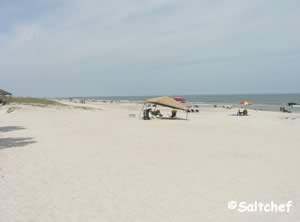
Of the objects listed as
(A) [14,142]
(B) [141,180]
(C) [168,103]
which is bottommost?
(B) [141,180]

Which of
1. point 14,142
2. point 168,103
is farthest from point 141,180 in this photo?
point 168,103

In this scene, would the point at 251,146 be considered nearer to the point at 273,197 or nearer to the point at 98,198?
the point at 273,197

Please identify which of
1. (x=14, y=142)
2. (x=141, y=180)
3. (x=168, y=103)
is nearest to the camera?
(x=141, y=180)

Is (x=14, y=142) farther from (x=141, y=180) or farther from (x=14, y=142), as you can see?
(x=141, y=180)

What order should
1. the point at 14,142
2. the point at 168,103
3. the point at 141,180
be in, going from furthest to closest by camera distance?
the point at 168,103
the point at 14,142
the point at 141,180

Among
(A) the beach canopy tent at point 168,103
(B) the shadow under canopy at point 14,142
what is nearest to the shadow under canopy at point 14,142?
(B) the shadow under canopy at point 14,142

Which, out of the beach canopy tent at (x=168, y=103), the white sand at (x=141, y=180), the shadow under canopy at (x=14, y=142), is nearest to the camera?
the white sand at (x=141, y=180)

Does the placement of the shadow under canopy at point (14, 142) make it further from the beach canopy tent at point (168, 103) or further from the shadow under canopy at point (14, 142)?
the beach canopy tent at point (168, 103)

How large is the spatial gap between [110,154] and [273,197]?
16.2 feet

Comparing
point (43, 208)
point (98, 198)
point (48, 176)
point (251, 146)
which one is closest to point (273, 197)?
point (98, 198)

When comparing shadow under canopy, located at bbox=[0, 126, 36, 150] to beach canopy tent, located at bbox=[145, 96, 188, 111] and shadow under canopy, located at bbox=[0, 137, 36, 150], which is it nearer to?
shadow under canopy, located at bbox=[0, 137, 36, 150]

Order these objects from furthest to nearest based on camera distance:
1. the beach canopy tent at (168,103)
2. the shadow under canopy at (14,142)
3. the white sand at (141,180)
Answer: the beach canopy tent at (168,103) < the shadow under canopy at (14,142) < the white sand at (141,180)

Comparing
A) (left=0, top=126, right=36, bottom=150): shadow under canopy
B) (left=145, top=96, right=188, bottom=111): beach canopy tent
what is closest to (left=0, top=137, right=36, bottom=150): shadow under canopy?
(left=0, top=126, right=36, bottom=150): shadow under canopy

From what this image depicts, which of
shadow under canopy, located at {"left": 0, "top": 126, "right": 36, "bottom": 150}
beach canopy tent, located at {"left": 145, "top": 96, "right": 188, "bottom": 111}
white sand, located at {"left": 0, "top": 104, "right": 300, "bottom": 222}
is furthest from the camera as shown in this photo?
beach canopy tent, located at {"left": 145, "top": 96, "right": 188, "bottom": 111}
